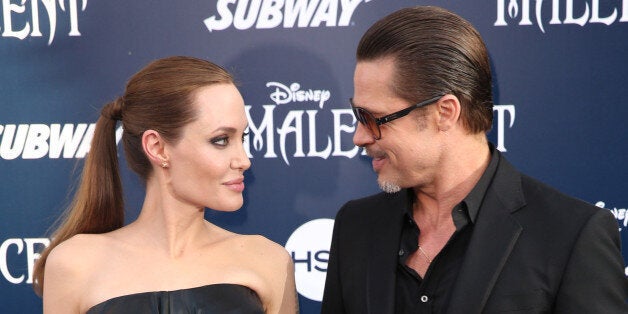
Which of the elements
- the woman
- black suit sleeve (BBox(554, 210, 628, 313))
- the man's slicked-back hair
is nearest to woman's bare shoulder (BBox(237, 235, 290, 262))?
the woman

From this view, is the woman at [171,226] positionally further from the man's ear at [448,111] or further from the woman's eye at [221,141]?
the man's ear at [448,111]

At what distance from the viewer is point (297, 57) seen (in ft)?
10.4

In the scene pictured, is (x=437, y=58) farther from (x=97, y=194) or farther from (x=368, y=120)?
(x=97, y=194)

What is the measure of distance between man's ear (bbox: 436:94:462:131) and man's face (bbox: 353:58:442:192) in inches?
0.7

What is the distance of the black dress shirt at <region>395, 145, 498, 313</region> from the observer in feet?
6.92

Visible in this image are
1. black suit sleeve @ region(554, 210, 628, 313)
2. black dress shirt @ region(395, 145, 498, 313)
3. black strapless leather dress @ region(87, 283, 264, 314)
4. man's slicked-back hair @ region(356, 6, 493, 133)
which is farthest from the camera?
black strapless leather dress @ region(87, 283, 264, 314)

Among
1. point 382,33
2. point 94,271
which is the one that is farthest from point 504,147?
point 94,271

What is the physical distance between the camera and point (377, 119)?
89.3 inches

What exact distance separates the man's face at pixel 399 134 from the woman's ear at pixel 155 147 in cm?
62

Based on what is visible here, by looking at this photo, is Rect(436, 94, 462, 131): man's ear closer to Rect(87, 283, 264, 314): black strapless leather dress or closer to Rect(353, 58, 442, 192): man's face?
Rect(353, 58, 442, 192): man's face

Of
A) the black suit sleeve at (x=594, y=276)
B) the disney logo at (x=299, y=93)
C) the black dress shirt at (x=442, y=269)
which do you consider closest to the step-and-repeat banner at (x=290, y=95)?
the disney logo at (x=299, y=93)

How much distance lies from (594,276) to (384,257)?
563 millimetres

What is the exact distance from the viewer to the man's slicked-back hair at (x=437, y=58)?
2.21 m

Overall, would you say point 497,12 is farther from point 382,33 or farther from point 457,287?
point 457,287
